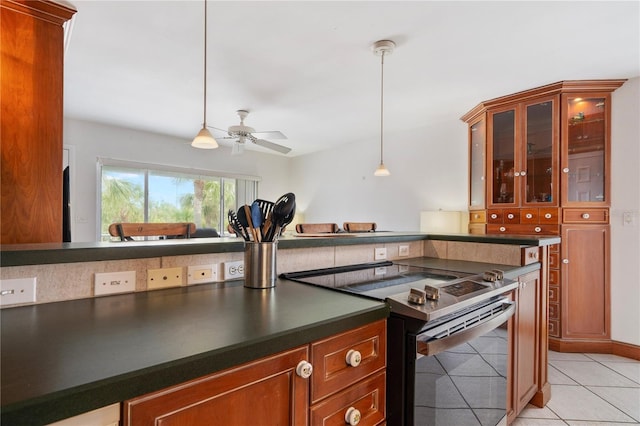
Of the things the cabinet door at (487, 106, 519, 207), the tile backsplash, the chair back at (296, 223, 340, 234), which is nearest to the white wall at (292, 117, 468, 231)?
the cabinet door at (487, 106, 519, 207)

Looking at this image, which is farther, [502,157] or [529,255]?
[502,157]

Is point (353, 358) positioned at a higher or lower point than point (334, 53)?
lower

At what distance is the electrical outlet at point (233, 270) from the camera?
127 cm

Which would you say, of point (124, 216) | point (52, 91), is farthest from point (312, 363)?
point (124, 216)

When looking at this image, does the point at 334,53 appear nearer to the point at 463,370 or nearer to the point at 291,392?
the point at 463,370

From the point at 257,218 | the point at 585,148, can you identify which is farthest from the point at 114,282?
the point at 585,148

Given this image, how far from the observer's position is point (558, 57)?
2443 mm

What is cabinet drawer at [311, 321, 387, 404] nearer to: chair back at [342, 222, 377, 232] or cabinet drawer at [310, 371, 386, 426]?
cabinet drawer at [310, 371, 386, 426]

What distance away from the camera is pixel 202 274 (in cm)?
120

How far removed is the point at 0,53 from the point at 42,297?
1584 millimetres

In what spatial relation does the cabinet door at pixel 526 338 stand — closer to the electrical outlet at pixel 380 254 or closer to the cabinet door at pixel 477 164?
the electrical outlet at pixel 380 254

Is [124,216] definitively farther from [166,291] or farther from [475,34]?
[475,34]

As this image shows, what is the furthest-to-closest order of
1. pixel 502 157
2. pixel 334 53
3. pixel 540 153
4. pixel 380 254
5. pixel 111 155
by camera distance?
pixel 111 155 → pixel 502 157 → pixel 540 153 → pixel 334 53 → pixel 380 254

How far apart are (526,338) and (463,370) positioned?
74 cm
